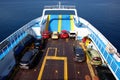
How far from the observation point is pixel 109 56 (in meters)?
20.0

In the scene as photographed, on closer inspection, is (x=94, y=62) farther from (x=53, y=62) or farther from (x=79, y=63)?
(x=53, y=62)

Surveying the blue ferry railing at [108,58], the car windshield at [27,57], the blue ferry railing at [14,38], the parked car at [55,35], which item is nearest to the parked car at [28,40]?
the blue ferry railing at [14,38]

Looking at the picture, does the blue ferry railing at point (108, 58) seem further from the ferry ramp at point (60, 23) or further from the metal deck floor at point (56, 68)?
the ferry ramp at point (60, 23)

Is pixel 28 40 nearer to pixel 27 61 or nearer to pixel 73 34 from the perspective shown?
pixel 27 61

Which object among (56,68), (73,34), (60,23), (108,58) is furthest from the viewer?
(60,23)

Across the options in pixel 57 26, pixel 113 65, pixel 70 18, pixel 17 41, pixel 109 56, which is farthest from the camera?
pixel 70 18

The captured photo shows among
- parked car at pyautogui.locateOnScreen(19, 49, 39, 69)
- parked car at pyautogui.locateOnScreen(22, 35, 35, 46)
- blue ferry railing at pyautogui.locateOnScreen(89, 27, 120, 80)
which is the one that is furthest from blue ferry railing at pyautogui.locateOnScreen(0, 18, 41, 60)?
blue ferry railing at pyautogui.locateOnScreen(89, 27, 120, 80)

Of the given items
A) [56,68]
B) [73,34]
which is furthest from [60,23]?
[56,68]

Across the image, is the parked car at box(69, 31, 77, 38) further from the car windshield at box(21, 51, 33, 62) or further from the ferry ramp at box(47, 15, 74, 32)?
the car windshield at box(21, 51, 33, 62)

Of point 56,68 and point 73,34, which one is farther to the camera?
point 73,34

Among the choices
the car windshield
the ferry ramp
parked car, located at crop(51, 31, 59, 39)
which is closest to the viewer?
the car windshield

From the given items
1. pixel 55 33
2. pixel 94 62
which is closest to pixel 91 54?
pixel 94 62

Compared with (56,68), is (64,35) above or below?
above

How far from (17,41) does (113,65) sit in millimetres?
16744
